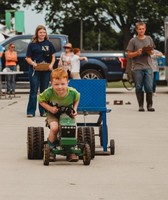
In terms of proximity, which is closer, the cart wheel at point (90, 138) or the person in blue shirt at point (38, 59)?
the cart wheel at point (90, 138)

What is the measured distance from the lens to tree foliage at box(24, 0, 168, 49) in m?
73.2

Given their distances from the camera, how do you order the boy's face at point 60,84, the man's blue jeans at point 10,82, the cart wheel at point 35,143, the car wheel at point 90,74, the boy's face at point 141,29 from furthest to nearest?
the car wheel at point 90,74 → the man's blue jeans at point 10,82 → the boy's face at point 141,29 → the cart wheel at point 35,143 → the boy's face at point 60,84

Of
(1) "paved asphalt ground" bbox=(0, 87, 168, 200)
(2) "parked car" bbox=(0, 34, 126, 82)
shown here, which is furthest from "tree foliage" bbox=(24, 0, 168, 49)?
(1) "paved asphalt ground" bbox=(0, 87, 168, 200)

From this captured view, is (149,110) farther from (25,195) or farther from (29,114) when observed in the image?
(25,195)

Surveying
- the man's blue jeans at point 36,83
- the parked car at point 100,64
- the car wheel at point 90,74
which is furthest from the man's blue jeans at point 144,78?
the car wheel at point 90,74

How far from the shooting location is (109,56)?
33.6 m

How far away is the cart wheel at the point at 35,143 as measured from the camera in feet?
37.6

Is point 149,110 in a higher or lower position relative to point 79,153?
lower

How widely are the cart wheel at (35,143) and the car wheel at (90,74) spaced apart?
21.3m

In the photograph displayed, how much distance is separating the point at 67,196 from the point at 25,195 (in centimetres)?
36

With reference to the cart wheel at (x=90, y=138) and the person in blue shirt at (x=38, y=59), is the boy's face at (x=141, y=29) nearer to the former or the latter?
the person in blue shirt at (x=38, y=59)

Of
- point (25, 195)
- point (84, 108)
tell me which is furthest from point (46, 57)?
point (25, 195)

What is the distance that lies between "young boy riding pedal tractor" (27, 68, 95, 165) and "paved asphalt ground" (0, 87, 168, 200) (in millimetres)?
127

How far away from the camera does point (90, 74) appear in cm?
3297
